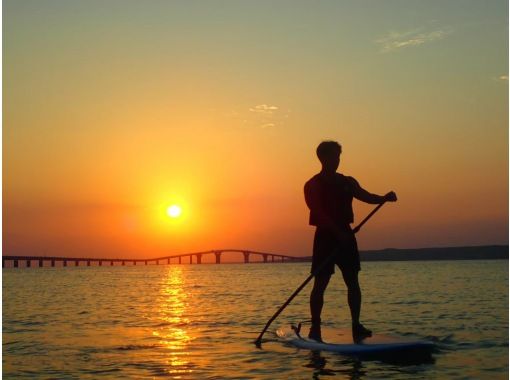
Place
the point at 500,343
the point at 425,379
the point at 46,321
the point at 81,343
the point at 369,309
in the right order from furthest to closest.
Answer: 1. the point at 369,309
2. the point at 46,321
3. the point at 81,343
4. the point at 500,343
5. the point at 425,379

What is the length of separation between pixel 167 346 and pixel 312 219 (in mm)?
3276

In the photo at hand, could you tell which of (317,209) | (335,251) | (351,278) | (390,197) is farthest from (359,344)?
(390,197)

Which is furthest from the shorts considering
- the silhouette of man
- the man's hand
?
the man's hand

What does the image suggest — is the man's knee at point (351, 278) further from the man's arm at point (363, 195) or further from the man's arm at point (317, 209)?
the man's arm at point (363, 195)

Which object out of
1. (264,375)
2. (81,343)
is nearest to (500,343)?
(264,375)

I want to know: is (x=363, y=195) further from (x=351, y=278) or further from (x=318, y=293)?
(x=318, y=293)

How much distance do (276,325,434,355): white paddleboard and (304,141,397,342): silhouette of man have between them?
29 centimetres

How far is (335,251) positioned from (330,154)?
1.39 metres

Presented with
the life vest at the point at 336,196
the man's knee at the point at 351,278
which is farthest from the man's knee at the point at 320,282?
the life vest at the point at 336,196

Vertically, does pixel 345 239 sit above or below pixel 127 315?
above

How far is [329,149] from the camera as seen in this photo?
1038 cm

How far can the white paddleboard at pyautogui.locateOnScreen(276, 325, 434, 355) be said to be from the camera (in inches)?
382

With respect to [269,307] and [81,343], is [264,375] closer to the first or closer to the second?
[81,343]

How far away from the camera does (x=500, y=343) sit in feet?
38.2
